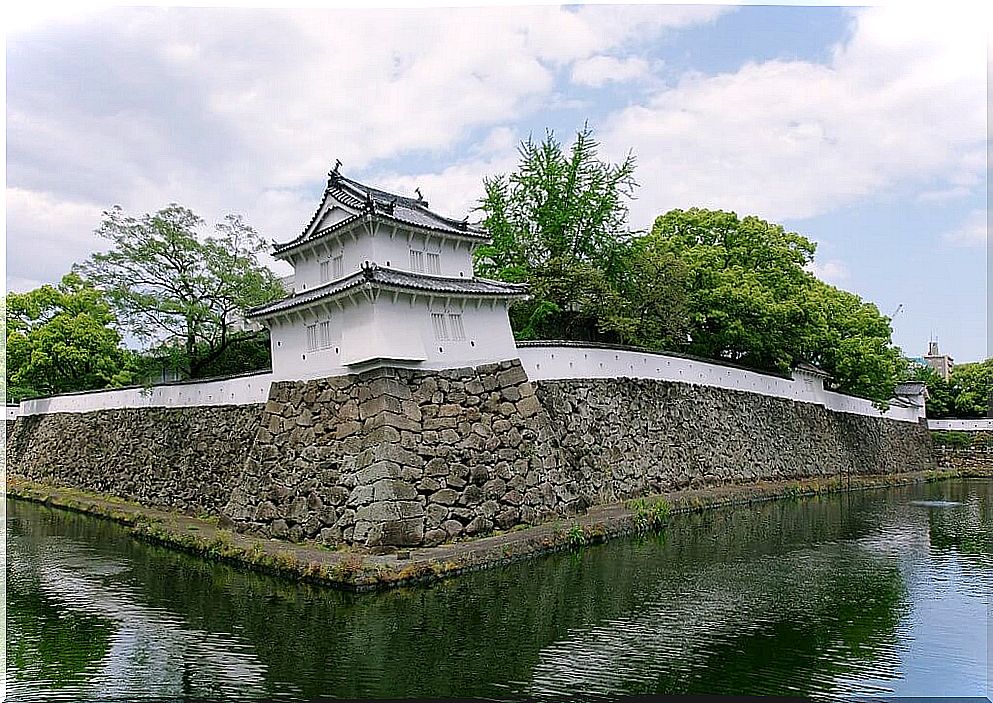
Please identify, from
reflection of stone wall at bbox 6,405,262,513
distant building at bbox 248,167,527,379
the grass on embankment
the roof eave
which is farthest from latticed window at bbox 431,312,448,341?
reflection of stone wall at bbox 6,405,262,513

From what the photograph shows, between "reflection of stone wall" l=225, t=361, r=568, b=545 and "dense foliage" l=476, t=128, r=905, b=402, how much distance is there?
6.25 m

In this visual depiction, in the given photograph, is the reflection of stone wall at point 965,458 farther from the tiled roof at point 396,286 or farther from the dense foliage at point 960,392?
the tiled roof at point 396,286

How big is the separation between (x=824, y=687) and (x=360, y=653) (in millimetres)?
4562

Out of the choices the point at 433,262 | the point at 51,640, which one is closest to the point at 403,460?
the point at 433,262

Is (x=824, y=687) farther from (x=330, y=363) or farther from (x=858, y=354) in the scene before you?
(x=858, y=354)

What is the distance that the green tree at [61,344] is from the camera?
2359 centimetres

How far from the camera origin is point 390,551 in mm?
11805

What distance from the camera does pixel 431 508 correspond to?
12656 mm

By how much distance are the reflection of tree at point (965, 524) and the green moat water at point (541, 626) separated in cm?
14

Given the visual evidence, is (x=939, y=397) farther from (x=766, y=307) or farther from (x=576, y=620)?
(x=576, y=620)

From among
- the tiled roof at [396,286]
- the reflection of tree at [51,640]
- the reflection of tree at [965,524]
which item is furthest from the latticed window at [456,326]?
the reflection of tree at [965,524]

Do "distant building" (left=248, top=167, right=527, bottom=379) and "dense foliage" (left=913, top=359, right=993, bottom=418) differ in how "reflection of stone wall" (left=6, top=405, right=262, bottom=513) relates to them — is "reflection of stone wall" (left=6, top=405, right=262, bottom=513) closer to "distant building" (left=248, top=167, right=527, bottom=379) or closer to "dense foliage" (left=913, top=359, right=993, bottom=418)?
"distant building" (left=248, top=167, right=527, bottom=379)

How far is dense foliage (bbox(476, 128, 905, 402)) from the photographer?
69.1 ft

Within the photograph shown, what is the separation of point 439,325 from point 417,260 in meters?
1.38
